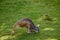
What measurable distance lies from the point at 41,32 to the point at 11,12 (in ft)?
9.10

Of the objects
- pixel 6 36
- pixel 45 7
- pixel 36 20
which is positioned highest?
pixel 45 7

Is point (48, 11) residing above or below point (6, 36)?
above

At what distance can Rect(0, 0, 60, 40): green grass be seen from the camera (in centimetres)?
729

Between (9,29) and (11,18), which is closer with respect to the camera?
(9,29)

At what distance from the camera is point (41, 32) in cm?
750

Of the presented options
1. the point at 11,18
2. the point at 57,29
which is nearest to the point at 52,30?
the point at 57,29

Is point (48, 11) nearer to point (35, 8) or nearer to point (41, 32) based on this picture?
point (35, 8)

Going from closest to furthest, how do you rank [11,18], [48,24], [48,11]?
[48,24], [11,18], [48,11]

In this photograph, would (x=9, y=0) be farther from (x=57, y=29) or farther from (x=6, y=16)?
(x=57, y=29)

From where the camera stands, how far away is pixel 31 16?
9.13 m

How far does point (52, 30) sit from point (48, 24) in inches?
25.5

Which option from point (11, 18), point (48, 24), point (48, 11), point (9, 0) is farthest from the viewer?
point (9, 0)

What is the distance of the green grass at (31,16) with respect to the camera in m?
7.29

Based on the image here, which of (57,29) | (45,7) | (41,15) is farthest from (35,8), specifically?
(57,29)
